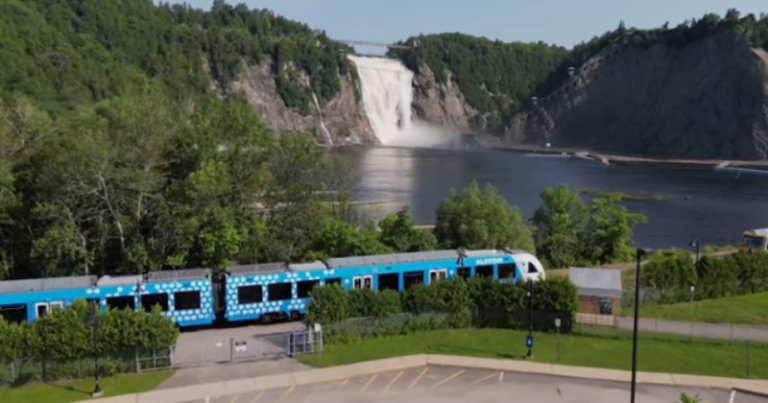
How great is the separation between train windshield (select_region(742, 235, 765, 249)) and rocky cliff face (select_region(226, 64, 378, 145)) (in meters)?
130

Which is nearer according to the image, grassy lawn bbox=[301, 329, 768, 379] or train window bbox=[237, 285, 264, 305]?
grassy lawn bbox=[301, 329, 768, 379]

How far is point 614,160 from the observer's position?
14362cm

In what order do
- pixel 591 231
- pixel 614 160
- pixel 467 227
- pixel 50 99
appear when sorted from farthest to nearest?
pixel 614 160 → pixel 50 99 → pixel 591 231 → pixel 467 227

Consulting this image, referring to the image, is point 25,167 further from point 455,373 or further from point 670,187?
point 670,187

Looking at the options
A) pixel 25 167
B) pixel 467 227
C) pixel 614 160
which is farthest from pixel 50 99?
pixel 614 160

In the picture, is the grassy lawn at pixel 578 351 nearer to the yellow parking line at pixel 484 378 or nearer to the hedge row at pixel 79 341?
the yellow parking line at pixel 484 378

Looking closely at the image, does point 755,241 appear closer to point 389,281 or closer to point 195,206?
point 389,281

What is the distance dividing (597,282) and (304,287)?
13.4 meters

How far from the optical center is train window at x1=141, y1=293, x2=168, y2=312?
27.7 metres

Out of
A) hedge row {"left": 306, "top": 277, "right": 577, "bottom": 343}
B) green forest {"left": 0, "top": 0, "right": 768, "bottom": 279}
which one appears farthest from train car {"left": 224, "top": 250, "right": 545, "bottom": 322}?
green forest {"left": 0, "top": 0, "right": 768, "bottom": 279}

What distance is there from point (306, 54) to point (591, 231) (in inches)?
6238

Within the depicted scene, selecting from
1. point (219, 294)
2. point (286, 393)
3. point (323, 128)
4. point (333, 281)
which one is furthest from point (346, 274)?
point (323, 128)

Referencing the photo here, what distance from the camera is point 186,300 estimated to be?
2842cm

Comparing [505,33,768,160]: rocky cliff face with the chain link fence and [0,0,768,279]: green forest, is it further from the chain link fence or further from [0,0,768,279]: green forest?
the chain link fence
